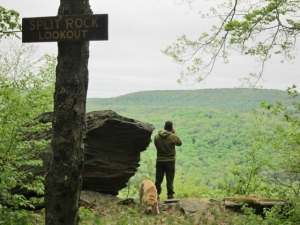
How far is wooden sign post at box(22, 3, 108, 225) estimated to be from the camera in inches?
194

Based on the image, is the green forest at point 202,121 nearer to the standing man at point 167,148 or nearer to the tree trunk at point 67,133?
the standing man at point 167,148

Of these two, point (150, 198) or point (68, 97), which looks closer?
point (68, 97)

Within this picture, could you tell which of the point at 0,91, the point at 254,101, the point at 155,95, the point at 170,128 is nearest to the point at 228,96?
the point at 254,101

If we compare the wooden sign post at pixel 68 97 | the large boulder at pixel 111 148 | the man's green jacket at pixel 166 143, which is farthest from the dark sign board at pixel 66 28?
the man's green jacket at pixel 166 143

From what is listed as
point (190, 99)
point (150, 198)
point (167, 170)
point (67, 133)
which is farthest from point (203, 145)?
point (67, 133)

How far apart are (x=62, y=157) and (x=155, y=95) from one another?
278 ft

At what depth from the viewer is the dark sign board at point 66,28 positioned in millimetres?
4871

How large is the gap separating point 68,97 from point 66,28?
2.71ft

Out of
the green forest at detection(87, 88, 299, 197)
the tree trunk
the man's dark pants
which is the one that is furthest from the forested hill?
the tree trunk

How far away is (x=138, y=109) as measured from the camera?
76750 mm

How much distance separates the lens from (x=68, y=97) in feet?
16.4

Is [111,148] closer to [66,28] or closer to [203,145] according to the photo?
[66,28]

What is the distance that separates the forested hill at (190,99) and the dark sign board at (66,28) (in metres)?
67.5

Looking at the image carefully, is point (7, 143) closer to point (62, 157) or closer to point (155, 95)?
point (62, 157)
